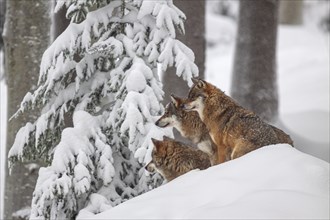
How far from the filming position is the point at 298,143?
13.4 m

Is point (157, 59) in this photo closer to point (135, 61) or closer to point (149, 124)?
point (135, 61)

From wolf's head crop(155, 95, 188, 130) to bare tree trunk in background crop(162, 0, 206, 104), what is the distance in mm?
3657

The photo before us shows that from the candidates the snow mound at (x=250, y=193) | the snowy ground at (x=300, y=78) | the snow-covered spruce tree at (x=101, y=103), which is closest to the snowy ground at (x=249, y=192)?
the snow mound at (x=250, y=193)

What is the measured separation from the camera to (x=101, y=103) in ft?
27.2

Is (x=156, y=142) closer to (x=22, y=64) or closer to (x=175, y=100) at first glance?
(x=175, y=100)

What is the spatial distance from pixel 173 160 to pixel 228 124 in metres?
1.00

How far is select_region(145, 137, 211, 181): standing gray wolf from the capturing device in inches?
295

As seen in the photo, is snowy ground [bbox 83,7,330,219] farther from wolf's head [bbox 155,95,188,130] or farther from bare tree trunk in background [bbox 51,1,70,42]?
bare tree trunk in background [bbox 51,1,70,42]

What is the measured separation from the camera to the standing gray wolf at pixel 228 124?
260 inches

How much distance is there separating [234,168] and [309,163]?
568 millimetres

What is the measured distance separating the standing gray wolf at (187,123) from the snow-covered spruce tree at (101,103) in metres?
0.13

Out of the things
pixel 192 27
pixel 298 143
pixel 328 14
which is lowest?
pixel 298 143

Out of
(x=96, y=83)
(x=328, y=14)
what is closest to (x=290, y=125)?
(x=96, y=83)

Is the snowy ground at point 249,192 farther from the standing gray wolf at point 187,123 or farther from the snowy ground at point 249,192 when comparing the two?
the standing gray wolf at point 187,123
